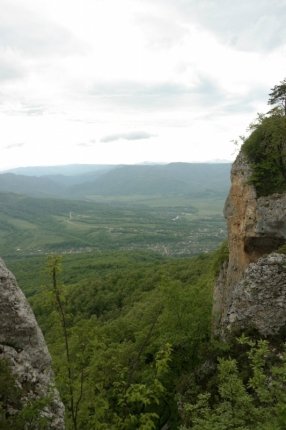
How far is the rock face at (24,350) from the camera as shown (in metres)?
11.2

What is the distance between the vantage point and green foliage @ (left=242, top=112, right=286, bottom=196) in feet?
79.5

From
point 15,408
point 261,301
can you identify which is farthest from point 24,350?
point 261,301

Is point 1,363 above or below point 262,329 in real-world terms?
above

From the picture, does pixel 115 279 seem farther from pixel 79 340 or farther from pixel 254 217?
pixel 79 340

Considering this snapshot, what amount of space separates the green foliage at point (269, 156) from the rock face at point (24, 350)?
16535mm

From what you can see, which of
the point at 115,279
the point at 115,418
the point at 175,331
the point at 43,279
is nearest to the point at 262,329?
the point at 175,331

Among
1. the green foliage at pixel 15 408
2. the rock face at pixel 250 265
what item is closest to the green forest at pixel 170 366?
the green foliage at pixel 15 408

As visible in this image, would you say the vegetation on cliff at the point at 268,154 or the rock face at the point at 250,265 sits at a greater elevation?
the vegetation on cliff at the point at 268,154

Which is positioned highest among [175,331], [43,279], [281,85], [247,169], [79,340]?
[281,85]

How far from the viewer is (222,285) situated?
27.5 meters

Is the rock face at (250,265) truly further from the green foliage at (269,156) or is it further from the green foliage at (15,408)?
the green foliage at (15,408)

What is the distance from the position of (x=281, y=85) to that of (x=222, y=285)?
14.4 metres

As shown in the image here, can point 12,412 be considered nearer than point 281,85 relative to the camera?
Yes

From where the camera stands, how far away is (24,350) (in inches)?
477
